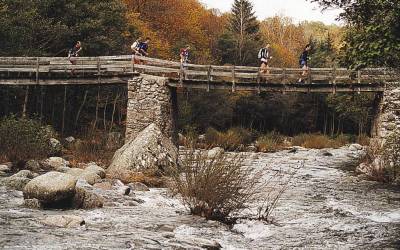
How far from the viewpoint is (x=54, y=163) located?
694 inches

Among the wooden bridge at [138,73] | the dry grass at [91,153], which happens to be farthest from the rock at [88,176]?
the wooden bridge at [138,73]

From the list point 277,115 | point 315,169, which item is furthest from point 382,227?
point 277,115

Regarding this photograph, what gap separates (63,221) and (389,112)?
16202 millimetres

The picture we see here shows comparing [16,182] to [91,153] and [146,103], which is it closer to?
[91,153]

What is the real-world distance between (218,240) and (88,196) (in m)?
3.49

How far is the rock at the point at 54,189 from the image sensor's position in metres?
10.2

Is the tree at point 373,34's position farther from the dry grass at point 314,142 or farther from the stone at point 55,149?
the dry grass at point 314,142

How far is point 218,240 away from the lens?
866cm

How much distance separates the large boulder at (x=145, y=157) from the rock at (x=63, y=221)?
22.3ft

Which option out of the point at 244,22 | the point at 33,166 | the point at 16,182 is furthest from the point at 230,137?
the point at 244,22

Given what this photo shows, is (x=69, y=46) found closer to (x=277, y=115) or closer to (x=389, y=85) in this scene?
(x=389, y=85)

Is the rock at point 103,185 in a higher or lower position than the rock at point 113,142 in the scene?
lower

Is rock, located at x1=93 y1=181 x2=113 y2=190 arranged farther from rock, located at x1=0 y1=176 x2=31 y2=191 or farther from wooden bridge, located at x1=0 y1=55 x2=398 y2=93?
wooden bridge, located at x1=0 y1=55 x2=398 y2=93

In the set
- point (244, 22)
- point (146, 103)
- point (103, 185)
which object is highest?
point (244, 22)
